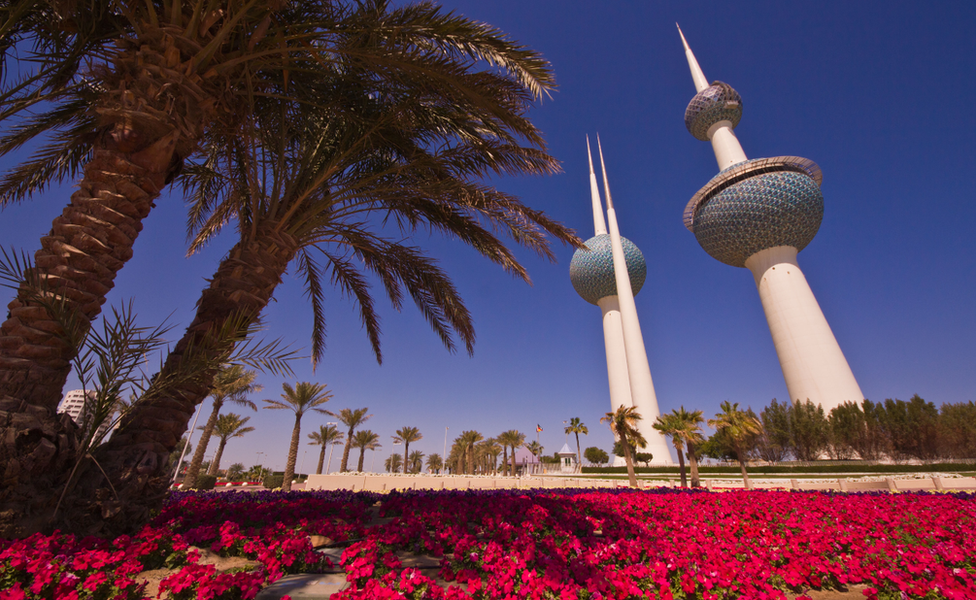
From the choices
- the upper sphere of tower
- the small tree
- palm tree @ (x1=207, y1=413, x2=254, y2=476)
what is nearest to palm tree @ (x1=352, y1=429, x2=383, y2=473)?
palm tree @ (x1=207, y1=413, x2=254, y2=476)

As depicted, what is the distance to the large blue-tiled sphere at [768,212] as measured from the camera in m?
46.4

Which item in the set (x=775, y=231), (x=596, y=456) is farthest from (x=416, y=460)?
(x=775, y=231)

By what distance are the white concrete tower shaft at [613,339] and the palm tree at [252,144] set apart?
47304 mm

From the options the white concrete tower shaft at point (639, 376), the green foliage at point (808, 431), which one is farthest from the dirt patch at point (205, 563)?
the green foliage at point (808, 431)

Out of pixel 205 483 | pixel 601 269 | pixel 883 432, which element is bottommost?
pixel 205 483

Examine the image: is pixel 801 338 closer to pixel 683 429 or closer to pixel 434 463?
pixel 683 429

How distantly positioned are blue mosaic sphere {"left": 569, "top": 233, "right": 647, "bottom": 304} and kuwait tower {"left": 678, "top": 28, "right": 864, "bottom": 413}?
355 inches

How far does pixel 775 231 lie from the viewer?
46719mm

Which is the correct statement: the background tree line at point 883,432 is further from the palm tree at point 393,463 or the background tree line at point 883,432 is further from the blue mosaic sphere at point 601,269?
the palm tree at point 393,463

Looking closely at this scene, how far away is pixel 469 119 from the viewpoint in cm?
646

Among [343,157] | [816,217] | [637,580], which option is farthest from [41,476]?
[816,217]

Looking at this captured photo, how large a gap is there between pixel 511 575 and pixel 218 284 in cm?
433

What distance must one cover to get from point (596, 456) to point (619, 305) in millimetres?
32681

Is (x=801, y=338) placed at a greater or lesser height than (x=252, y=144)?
greater
